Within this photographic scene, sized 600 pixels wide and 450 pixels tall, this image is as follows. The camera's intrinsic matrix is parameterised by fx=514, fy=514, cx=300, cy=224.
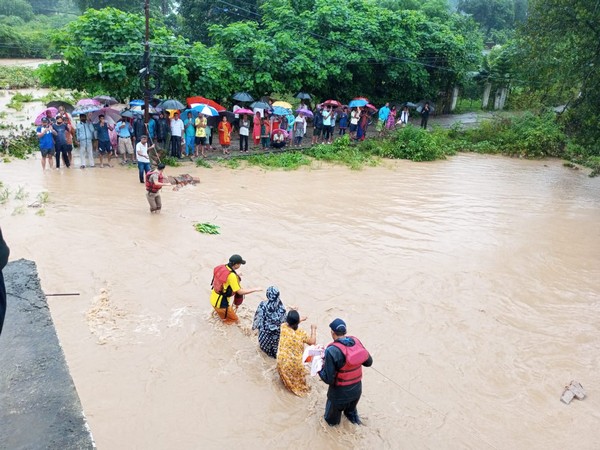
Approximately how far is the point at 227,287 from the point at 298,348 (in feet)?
4.98

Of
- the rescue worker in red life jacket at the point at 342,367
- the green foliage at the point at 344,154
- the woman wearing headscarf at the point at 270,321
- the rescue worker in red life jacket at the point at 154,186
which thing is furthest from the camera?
the green foliage at the point at 344,154

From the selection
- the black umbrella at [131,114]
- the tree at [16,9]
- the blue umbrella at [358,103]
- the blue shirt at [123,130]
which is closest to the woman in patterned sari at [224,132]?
the black umbrella at [131,114]

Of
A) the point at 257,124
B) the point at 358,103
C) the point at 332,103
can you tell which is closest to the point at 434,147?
the point at 358,103

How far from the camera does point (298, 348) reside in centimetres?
601

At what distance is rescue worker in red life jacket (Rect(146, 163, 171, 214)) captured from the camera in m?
→ 10.8

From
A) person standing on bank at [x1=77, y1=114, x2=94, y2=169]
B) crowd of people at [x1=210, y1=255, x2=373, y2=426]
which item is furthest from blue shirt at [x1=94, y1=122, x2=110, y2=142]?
crowd of people at [x1=210, y1=255, x2=373, y2=426]

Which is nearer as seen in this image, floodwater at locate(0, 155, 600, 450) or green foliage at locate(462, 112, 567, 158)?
floodwater at locate(0, 155, 600, 450)

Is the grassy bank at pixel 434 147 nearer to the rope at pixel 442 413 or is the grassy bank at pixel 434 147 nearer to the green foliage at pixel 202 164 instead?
the green foliage at pixel 202 164

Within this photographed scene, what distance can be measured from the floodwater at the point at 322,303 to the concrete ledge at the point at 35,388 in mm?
2922

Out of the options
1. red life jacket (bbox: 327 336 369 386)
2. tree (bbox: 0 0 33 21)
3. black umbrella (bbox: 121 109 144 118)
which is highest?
tree (bbox: 0 0 33 21)

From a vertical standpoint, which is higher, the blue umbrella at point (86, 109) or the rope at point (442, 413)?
the blue umbrella at point (86, 109)

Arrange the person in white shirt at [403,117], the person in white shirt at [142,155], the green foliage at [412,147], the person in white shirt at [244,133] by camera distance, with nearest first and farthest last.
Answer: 1. the person in white shirt at [142,155]
2. the person in white shirt at [244,133]
3. the green foliage at [412,147]
4. the person in white shirt at [403,117]

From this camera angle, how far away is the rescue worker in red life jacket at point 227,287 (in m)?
6.96

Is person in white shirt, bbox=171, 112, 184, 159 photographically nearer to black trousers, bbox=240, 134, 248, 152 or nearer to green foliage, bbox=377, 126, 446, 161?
black trousers, bbox=240, 134, 248, 152
